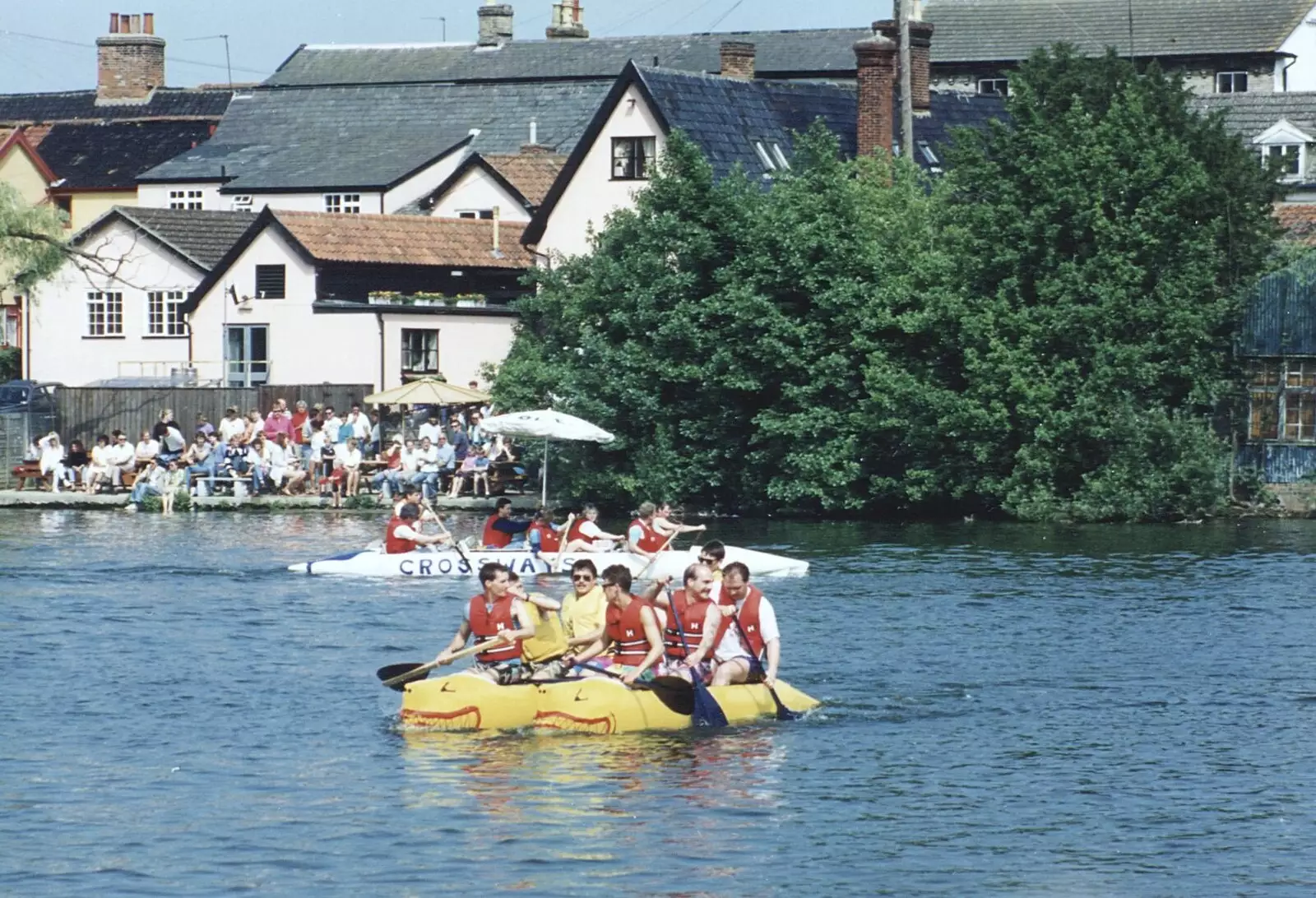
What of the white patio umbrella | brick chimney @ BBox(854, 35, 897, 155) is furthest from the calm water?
brick chimney @ BBox(854, 35, 897, 155)

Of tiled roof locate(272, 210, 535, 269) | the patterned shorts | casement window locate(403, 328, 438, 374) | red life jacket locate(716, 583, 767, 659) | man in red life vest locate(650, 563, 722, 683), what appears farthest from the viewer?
tiled roof locate(272, 210, 535, 269)

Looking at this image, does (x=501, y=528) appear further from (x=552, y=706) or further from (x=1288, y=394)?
(x=1288, y=394)

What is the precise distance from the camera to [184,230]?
71000 millimetres

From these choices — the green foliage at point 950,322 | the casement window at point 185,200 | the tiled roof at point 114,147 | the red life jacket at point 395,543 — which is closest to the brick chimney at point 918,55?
the green foliage at point 950,322

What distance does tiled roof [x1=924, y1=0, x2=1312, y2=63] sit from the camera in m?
85.1

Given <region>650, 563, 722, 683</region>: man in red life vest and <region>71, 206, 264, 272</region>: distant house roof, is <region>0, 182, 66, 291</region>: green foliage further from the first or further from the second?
<region>650, 563, 722, 683</region>: man in red life vest

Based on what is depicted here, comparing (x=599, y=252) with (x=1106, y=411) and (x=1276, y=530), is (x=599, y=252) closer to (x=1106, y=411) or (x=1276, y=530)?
(x=1106, y=411)

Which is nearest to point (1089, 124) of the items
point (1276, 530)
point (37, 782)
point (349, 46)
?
point (1276, 530)

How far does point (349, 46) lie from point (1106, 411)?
172ft

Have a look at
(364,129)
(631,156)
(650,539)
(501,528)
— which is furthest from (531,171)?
(650,539)

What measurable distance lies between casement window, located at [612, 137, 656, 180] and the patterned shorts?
38.8 meters

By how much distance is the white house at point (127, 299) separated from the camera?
70.5 meters

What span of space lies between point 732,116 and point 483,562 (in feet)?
95.4

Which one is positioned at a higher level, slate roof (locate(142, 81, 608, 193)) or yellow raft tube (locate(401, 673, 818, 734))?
slate roof (locate(142, 81, 608, 193))
